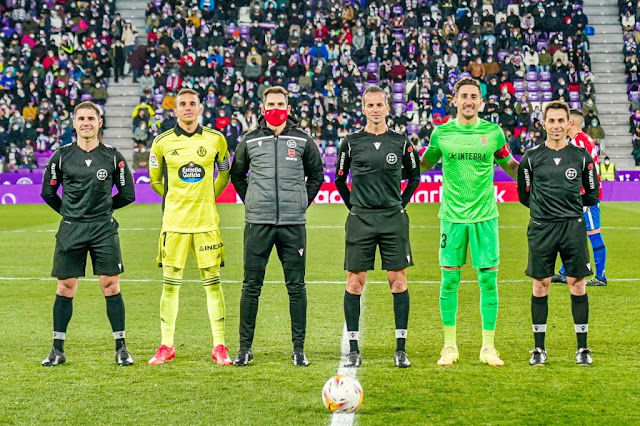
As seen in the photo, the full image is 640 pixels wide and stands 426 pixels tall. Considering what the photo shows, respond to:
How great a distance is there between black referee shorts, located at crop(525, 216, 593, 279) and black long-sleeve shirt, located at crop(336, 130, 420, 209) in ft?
3.80

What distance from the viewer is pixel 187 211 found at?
305 inches

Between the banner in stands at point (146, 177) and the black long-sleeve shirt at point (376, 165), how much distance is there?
63.1 feet

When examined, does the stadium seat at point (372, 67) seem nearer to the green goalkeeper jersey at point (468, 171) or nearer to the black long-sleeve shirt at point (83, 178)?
the green goalkeeper jersey at point (468, 171)

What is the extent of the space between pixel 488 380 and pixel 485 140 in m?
1.98

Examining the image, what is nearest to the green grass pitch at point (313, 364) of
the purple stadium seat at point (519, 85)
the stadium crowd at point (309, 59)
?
the stadium crowd at point (309, 59)

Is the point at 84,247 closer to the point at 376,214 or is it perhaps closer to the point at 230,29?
the point at 376,214

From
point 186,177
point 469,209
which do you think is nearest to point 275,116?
point 186,177

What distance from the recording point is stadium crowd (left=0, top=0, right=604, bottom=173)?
31.2 metres

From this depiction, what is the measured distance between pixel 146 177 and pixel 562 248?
21378 mm

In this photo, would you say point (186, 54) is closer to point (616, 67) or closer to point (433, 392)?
point (616, 67)

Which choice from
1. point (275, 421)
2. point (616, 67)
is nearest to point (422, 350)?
point (275, 421)

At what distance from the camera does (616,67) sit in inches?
1383

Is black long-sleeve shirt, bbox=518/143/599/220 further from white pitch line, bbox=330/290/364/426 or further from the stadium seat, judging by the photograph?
the stadium seat

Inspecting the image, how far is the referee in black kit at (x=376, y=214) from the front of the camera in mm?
7648
